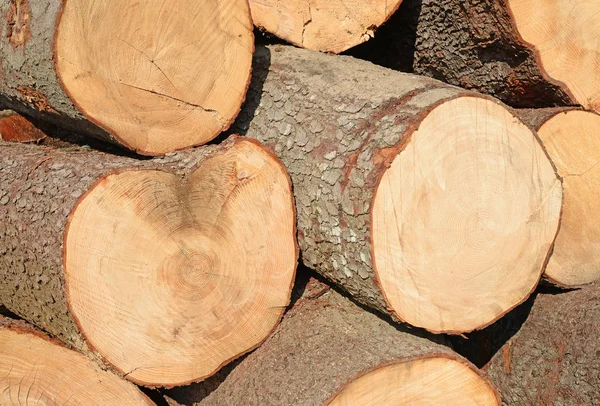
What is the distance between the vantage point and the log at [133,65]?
2.18 metres

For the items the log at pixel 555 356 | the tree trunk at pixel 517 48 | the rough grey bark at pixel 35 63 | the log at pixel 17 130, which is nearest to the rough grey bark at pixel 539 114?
the tree trunk at pixel 517 48

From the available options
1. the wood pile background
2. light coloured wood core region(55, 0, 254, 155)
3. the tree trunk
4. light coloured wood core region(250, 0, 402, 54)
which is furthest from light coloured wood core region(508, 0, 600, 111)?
light coloured wood core region(55, 0, 254, 155)

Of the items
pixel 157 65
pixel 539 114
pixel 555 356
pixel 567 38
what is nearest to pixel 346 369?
pixel 555 356

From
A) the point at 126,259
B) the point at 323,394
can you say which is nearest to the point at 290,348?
the point at 323,394

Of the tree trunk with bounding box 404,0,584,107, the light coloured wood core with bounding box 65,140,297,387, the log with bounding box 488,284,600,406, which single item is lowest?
the log with bounding box 488,284,600,406

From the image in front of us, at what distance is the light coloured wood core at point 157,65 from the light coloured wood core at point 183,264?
0.24 meters

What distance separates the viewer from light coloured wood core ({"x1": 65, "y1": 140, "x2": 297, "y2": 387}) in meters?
2.04

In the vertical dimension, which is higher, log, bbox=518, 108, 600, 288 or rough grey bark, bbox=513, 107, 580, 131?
rough grey bark, bbox=513, 107, 580, 131

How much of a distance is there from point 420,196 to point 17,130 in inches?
65.5

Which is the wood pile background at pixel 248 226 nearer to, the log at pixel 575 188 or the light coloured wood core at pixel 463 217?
the light coloured wood core at pixel 463 217

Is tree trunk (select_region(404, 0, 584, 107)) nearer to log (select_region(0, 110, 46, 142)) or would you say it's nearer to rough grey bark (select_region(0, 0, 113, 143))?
rough grey bark (select_region(0, 0, 113, 143))

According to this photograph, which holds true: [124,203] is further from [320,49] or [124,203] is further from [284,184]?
[320,49]

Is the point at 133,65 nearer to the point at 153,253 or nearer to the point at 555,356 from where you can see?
the point at 153,253

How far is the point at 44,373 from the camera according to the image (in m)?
2.20
